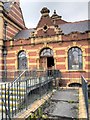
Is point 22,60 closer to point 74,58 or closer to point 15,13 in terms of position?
point 74,58

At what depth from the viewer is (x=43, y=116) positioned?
→ 5.76m

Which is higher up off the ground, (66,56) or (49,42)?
(49,42)

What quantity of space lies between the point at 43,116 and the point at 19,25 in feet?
65.8

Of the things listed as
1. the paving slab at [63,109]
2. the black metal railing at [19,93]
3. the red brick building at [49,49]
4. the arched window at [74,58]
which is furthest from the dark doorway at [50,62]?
→ the paving slab at [63,109]

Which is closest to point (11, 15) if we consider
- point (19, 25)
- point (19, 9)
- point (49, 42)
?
point (19, 25)

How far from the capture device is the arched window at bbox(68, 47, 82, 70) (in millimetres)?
16562

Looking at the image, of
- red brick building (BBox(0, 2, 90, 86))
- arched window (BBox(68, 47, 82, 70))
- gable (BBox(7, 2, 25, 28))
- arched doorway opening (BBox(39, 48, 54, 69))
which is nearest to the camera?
red brick building (BBox(0, 2, 90, 86))

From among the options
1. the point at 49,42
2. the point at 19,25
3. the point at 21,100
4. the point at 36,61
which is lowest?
the point at 21,100

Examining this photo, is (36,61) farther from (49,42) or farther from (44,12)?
(44,12)

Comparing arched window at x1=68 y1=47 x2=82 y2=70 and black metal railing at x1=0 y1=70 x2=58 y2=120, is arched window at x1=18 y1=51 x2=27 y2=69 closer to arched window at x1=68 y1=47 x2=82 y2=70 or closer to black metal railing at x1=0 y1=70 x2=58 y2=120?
arched window at x1=68 y1=47 x2=82 y2=70

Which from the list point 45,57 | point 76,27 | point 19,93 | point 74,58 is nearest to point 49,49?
point 45,57

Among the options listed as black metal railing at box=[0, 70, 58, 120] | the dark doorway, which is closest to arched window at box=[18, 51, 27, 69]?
the dark doorway

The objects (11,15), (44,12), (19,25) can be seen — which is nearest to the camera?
(44,12)

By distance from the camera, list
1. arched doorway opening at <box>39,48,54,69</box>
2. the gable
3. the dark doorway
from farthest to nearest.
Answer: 1. the gable
2. the dark doorway
3. arched doorway opening at <box>39,48,54,69</box>
